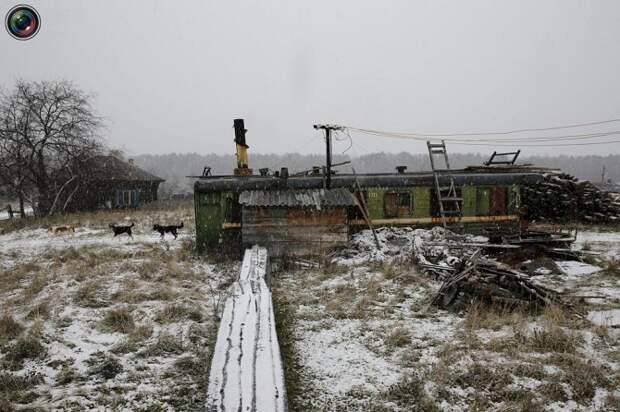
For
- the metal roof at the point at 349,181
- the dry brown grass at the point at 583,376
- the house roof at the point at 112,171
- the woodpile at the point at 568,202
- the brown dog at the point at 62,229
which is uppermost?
the house roof at the point at 112,171

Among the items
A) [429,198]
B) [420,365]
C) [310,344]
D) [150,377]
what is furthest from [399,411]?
[429,198]

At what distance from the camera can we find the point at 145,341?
266 inches

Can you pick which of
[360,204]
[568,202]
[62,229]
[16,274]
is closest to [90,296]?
[16,274]

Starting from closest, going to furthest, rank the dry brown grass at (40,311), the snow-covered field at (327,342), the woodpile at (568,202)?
the snow-covered field at (327,342), the dry brown grass at (40,311), the woodpile at (568,202)

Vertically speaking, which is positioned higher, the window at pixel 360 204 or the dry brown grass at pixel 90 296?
the window at pixel 360 204

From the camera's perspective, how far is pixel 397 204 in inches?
619

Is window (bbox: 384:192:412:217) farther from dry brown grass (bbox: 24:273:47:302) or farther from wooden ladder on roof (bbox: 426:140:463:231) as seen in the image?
dry brown grass (bbox: 24:273:47:302)

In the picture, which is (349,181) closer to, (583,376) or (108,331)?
(108,331)

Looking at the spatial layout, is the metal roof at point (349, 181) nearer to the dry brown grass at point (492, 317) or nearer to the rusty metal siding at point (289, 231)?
the rusty metal siding at point (289, 231)

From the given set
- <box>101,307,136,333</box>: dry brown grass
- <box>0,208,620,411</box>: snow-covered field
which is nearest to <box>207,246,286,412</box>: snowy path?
<box>0,208,620,411</box>: snow-covered field

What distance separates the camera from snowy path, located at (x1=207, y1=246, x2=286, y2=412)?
14.9ft

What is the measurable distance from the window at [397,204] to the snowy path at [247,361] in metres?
8.67

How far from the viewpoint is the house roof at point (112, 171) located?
31277 mm

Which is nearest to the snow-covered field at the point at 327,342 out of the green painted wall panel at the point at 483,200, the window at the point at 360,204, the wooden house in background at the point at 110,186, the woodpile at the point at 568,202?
the window at the point at 360,204
